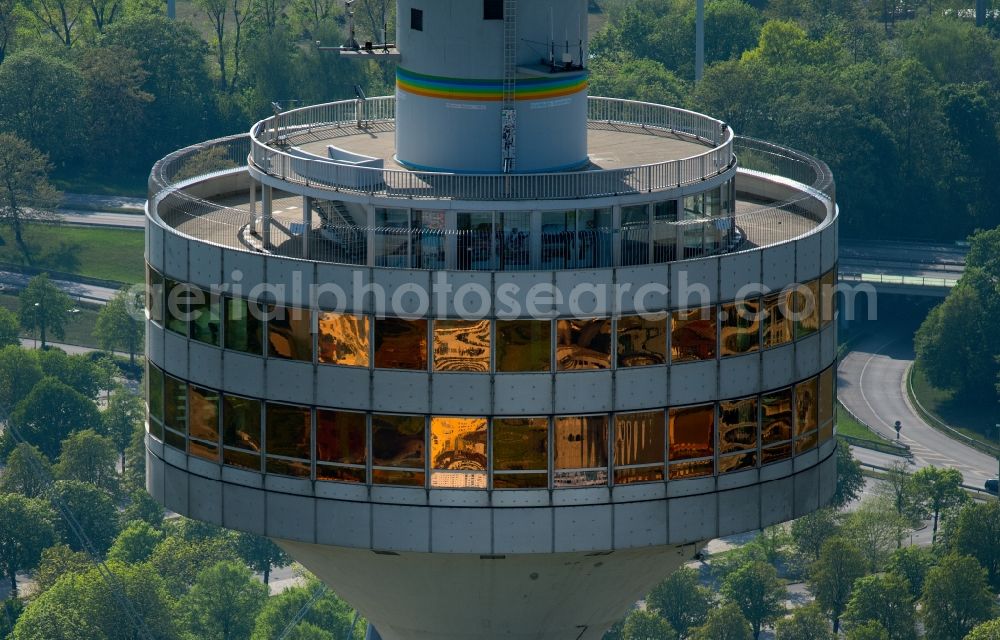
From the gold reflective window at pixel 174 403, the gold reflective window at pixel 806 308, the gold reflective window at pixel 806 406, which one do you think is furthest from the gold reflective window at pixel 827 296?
the gold reflective window at pixel 174 403

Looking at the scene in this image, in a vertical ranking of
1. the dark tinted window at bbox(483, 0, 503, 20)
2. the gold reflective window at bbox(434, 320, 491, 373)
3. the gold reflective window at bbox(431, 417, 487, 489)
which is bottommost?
the gold reflective window at bbox(431, 417, 487, 489)

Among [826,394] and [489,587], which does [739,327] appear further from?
[489,587]

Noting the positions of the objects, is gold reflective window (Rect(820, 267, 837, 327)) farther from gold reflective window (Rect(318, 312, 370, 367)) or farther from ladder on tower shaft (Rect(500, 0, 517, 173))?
gold reflective window (Rect(318, 312, 370, 367))

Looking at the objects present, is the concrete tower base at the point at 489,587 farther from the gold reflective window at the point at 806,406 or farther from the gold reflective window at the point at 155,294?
the gold reflective window at the point at 155,294

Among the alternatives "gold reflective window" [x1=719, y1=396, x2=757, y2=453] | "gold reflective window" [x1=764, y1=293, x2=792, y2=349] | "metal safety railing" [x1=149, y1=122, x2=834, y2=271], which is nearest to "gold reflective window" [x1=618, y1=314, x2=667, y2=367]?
"metal safety railing" [x1=149, y1=122, x2=834, y2=271]

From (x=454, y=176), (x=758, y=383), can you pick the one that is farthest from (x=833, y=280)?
(x=454, y=176)
